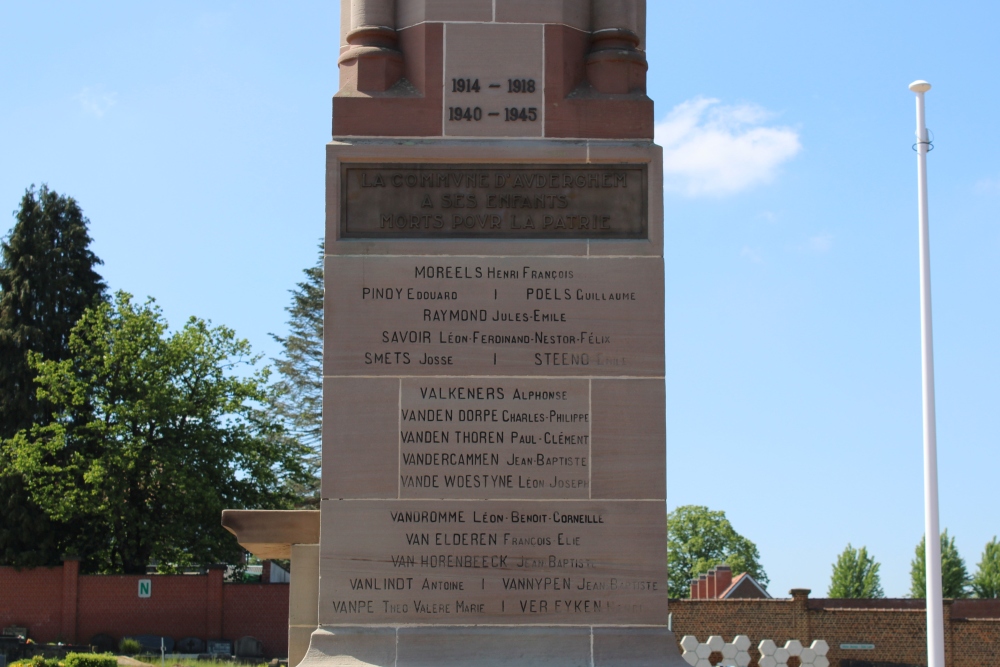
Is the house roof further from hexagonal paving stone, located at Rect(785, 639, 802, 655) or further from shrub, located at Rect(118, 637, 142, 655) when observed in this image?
hexagonal paving stone, located at Rect(785, 639, 802, 655)

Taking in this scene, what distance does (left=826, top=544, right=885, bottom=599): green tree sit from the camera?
75062 millimetres

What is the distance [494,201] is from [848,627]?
32.6 m

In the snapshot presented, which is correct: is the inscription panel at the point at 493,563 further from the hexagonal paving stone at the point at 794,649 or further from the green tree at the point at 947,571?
the green tree at the point at 947,571

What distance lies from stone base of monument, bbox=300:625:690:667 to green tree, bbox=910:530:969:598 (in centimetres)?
6442

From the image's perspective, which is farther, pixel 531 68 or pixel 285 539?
pixel 285 539

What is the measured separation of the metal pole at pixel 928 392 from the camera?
19.1 metres

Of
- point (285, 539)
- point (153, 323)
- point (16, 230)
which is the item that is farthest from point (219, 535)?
point (285, 539)

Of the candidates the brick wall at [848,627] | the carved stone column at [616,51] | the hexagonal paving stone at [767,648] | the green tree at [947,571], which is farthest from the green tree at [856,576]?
the carved stone column at [616,51]

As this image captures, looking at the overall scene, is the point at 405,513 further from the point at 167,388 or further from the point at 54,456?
the point at 54,456

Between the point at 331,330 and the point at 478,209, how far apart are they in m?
1.26

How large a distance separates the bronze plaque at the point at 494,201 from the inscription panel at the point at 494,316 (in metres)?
0.22

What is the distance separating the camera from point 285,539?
9.05 metres

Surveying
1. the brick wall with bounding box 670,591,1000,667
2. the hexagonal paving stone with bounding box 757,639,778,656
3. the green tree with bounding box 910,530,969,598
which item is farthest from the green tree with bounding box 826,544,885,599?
the hexagonal paving stone with bounding box 757,639,778,656

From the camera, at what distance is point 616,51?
8516mm
